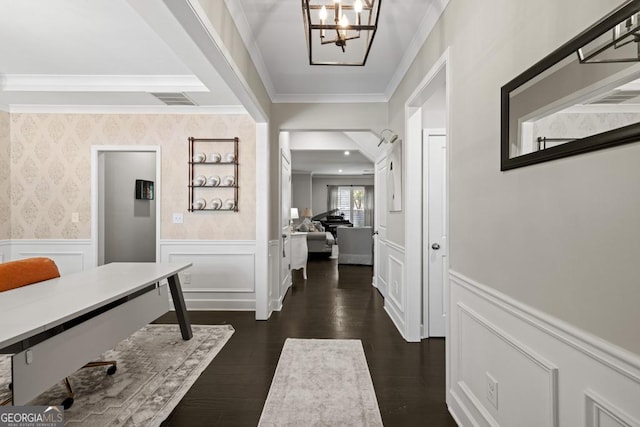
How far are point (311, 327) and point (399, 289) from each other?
103 cm

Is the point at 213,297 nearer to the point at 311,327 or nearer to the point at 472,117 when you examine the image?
the point at 311,327

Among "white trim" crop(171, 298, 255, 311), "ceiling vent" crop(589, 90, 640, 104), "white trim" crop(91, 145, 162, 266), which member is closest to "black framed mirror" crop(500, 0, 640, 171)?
"ceiling vent" crop(589, 90, 640, 104)

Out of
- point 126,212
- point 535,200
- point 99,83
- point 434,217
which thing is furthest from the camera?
point 126,212

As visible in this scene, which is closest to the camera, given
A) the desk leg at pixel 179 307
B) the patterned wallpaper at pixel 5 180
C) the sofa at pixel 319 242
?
the desk leg at pixel 179 307

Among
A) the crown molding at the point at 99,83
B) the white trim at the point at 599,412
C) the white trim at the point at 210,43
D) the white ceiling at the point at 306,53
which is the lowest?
the white trim at the point at 599,412

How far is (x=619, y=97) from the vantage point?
34.9 inches

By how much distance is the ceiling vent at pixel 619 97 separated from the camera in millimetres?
847

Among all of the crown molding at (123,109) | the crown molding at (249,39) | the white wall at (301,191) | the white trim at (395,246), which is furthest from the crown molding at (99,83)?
the white wall at (301,191)

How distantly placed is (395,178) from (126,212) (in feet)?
15.3

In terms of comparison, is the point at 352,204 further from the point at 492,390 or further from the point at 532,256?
A: the point at 532,256

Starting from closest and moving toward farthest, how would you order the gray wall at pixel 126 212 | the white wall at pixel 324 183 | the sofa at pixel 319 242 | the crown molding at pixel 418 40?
the crown molding at pixel 418 40 → the gray wall at pixel 126 212 → the sofa at pixel 319 242 → the white wall at pixel 324 183

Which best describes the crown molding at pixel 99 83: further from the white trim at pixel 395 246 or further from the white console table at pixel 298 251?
the white console table at pixel 298 251

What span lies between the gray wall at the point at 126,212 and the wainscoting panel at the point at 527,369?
5.36 m

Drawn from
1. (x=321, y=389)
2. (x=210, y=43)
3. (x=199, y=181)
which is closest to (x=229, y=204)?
(x=199, y=181)
